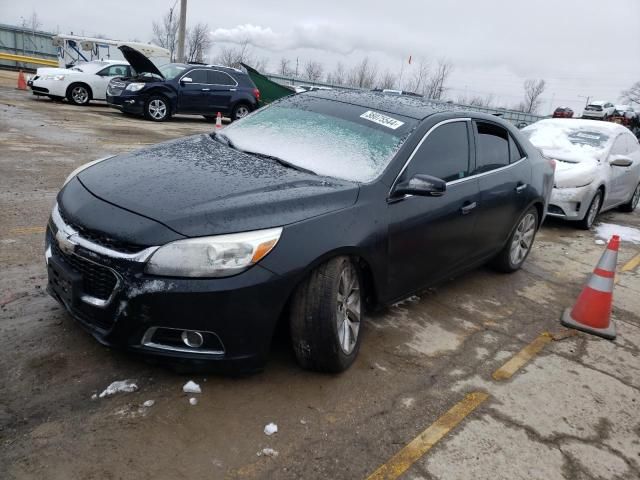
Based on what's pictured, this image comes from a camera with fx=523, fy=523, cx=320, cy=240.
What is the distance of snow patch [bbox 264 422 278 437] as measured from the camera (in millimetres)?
2551

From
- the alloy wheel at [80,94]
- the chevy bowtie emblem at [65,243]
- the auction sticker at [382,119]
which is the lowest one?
the alloy wheel at [80,94]

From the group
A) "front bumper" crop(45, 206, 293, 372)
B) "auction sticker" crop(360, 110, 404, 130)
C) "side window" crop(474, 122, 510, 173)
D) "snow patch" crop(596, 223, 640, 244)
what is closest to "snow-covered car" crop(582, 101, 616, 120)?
"snow patch" crop(596, 223, 640, 244)

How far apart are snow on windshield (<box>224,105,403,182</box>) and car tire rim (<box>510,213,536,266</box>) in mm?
2220

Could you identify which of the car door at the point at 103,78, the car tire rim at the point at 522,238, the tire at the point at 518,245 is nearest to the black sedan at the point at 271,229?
the tire at the point at 518,245

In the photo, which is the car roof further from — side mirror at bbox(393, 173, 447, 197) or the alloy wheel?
the alloy wheel

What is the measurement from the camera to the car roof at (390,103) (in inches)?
153

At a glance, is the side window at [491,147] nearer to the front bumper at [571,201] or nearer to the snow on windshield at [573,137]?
the front bumper at [571,201]

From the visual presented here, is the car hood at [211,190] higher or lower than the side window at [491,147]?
lower

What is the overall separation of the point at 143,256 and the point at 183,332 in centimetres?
43

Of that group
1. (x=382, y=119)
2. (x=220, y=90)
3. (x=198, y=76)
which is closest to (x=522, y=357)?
(x=382, y=119)

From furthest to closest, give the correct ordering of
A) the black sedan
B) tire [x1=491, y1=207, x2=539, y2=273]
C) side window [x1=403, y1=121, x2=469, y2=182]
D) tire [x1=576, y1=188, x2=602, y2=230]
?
tire [x1=576, y1=188, x2=602, y2=230]
tire [x1=491, y1=207, x2=539, y2=273]
side window [x1=403, y1=121, x2=469, y2=182]
the black sedan

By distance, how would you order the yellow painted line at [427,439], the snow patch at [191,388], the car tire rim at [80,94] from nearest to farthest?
the yellow painted line at [427,439] < the snow patch at [191,388] < the car tire rim at [80,94]

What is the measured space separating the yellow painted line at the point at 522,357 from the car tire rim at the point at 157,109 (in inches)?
519

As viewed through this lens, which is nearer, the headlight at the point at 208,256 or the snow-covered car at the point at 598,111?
the headlight at the point at 208,256
